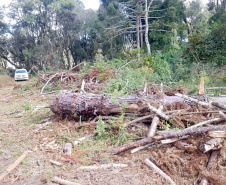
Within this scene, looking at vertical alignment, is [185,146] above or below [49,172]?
above

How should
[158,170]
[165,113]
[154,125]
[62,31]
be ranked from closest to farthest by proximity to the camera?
[158,170] < [154,125] < [165,113] < [62,31]

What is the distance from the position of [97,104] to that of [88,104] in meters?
0.23

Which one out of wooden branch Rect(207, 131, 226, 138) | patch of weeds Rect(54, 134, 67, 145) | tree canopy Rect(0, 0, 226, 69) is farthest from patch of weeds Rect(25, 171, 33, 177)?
tree canopy Rect(0, 0, 226, 69)

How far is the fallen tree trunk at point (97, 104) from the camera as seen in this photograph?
4.77 m

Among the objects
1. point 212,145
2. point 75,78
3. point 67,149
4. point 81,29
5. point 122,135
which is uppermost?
point 81,29

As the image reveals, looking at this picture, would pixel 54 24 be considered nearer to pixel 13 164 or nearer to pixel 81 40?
pixel 81 40

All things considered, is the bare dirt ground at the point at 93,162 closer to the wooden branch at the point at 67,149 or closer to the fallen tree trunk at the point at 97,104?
the wooden branch at the point at 67,149

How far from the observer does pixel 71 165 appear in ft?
10.6

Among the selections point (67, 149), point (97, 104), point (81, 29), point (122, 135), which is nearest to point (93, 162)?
point (67, 149)

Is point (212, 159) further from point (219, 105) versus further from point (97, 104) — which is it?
point (97, 104)

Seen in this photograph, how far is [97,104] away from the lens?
15.8 ft

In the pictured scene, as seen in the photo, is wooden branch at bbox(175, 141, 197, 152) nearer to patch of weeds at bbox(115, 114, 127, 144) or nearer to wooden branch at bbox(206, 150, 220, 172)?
wooden branch at bbox(206, 150, 220, 172)

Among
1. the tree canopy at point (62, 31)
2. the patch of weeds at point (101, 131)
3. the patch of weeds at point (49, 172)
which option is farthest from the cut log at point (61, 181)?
the tree canopy at point (62, 31)

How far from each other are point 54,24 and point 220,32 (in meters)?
23.9
